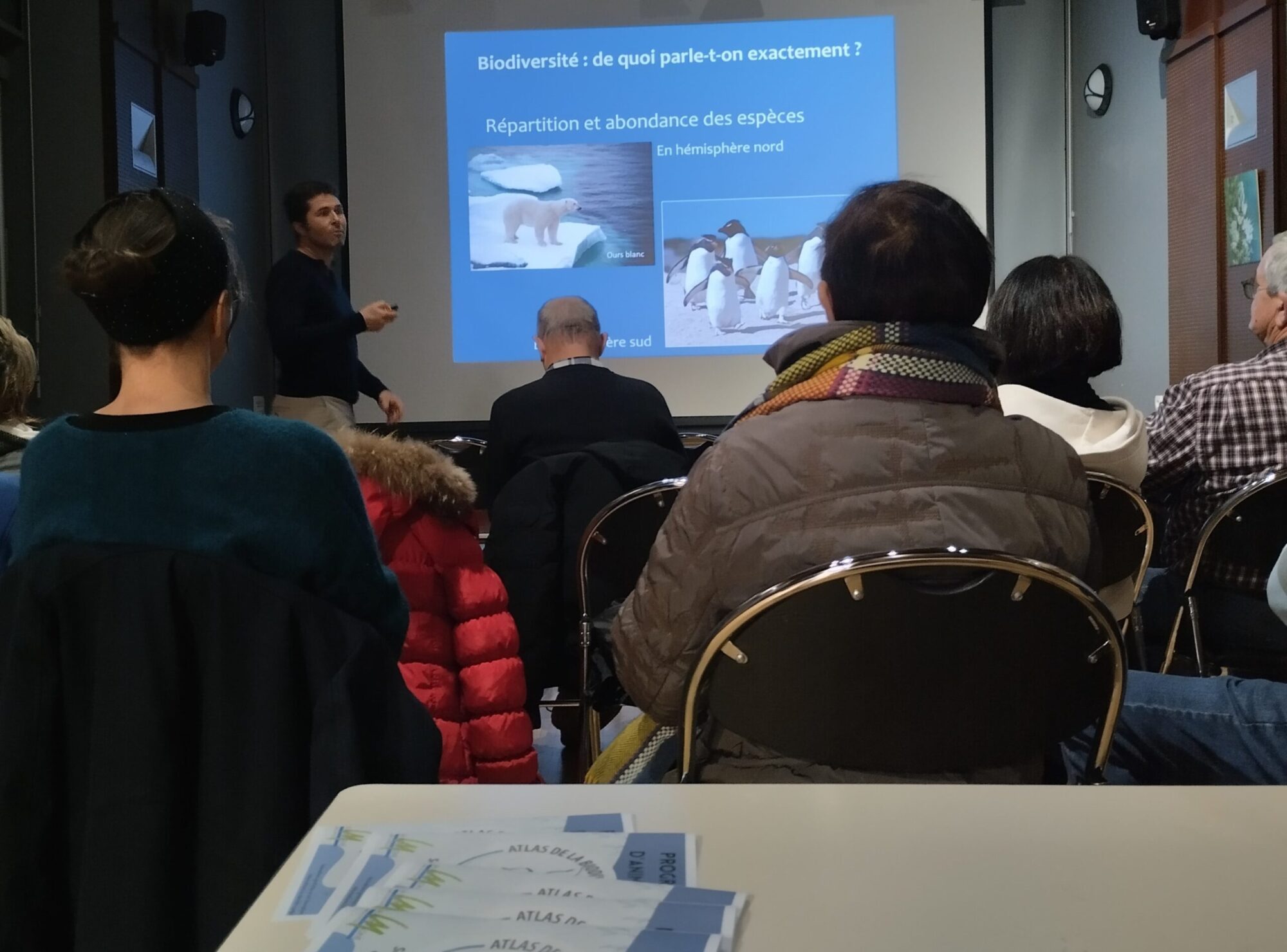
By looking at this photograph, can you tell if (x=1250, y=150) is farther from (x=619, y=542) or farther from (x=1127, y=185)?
(x=619, y=542)

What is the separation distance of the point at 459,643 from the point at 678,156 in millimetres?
3614

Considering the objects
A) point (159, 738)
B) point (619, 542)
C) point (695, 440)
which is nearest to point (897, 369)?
point (159, 738)

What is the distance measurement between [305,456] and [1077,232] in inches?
202

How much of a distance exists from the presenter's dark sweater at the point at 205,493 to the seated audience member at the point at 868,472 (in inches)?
14.1

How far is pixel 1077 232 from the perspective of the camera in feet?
18.1

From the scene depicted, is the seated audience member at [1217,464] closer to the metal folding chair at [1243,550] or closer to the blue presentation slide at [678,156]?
the metal folding chair at [1243,550]

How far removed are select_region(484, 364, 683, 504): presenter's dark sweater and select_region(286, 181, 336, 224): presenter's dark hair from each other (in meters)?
2.08

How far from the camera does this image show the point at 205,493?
3.66 feet

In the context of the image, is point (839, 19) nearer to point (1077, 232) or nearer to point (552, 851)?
point (1077, 232)

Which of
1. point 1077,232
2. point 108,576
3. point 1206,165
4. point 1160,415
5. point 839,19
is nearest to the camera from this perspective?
point 108,576

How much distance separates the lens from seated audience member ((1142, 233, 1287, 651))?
2.25 meters

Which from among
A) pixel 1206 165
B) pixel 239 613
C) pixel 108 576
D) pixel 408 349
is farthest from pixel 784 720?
pixel 408 349

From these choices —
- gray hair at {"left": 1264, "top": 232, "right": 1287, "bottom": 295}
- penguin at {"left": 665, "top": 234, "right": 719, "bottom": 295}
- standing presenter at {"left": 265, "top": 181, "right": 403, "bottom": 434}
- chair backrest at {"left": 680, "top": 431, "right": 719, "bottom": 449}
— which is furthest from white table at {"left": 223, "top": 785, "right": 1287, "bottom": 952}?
penguin at {"left": 665, "top": 234, "right": 719, "bottom": 295}

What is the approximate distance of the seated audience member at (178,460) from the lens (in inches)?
43.6
